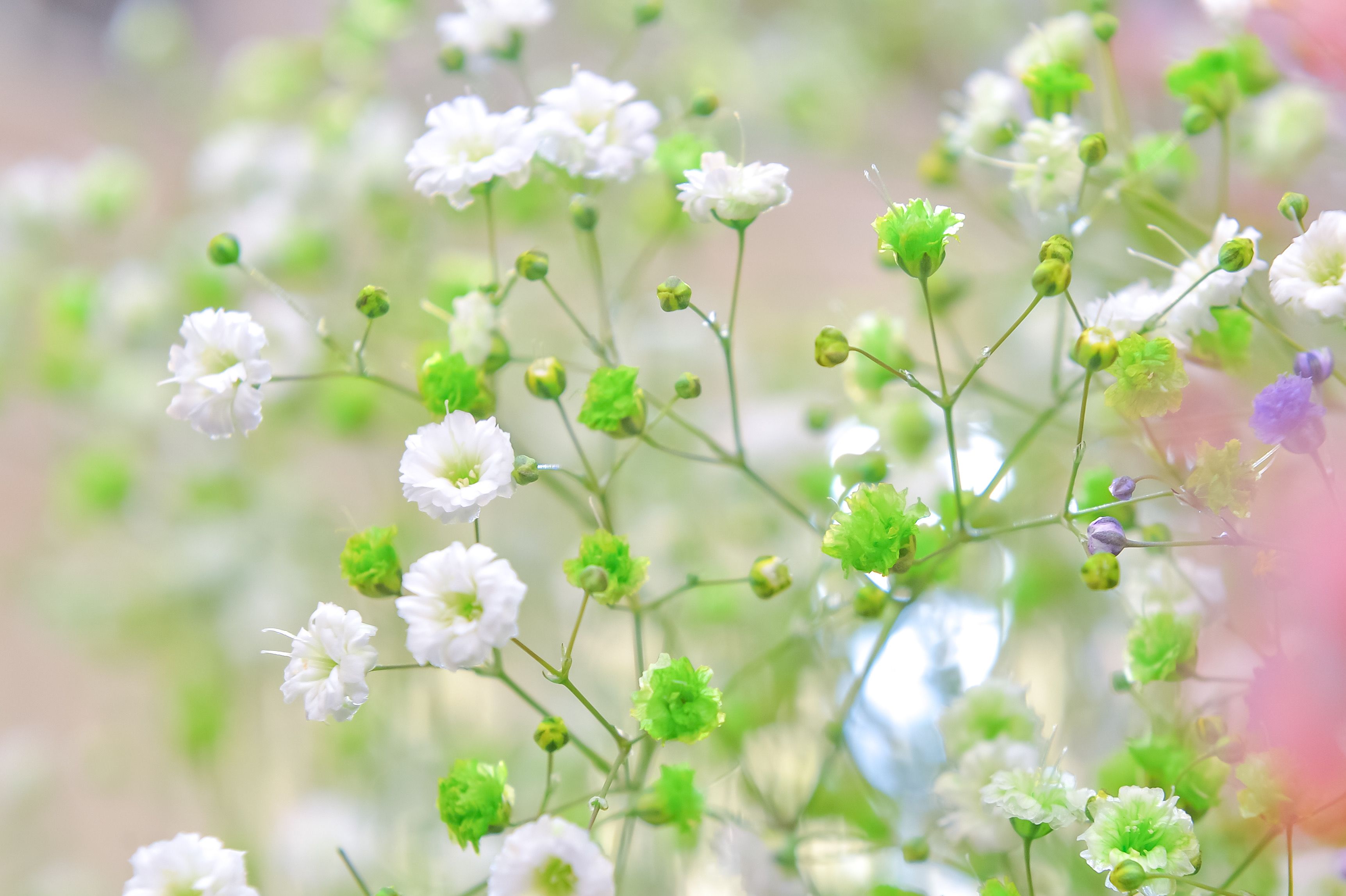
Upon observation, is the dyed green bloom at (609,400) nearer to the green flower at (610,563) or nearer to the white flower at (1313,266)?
the green flower at (610,563)

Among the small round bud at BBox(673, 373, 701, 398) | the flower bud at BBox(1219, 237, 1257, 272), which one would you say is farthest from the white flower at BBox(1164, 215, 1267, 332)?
the small round bud at BBox(673, 373, 701, 398)

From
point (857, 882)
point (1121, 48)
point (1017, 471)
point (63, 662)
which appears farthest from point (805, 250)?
point (63, 662)

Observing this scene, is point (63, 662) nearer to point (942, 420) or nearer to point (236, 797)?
point (236, 797)

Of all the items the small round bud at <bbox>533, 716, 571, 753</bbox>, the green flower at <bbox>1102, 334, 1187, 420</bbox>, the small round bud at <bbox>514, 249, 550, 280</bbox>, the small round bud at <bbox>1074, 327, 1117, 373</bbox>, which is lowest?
the small round bud at <bbox>533, 716, 571, 753</bbox>

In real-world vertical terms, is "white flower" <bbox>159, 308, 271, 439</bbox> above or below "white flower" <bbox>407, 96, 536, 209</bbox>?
below

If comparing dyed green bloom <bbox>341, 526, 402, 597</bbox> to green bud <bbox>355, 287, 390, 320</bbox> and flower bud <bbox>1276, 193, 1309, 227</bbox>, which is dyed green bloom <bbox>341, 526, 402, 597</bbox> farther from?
flower bud <bbox>1276, 193, 1309, 227</bbox>

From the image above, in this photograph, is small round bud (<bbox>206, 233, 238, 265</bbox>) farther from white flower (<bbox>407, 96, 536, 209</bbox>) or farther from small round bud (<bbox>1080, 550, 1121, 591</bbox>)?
small round bud (<bbox>1080, 550, 1121, 591</bbox>)
